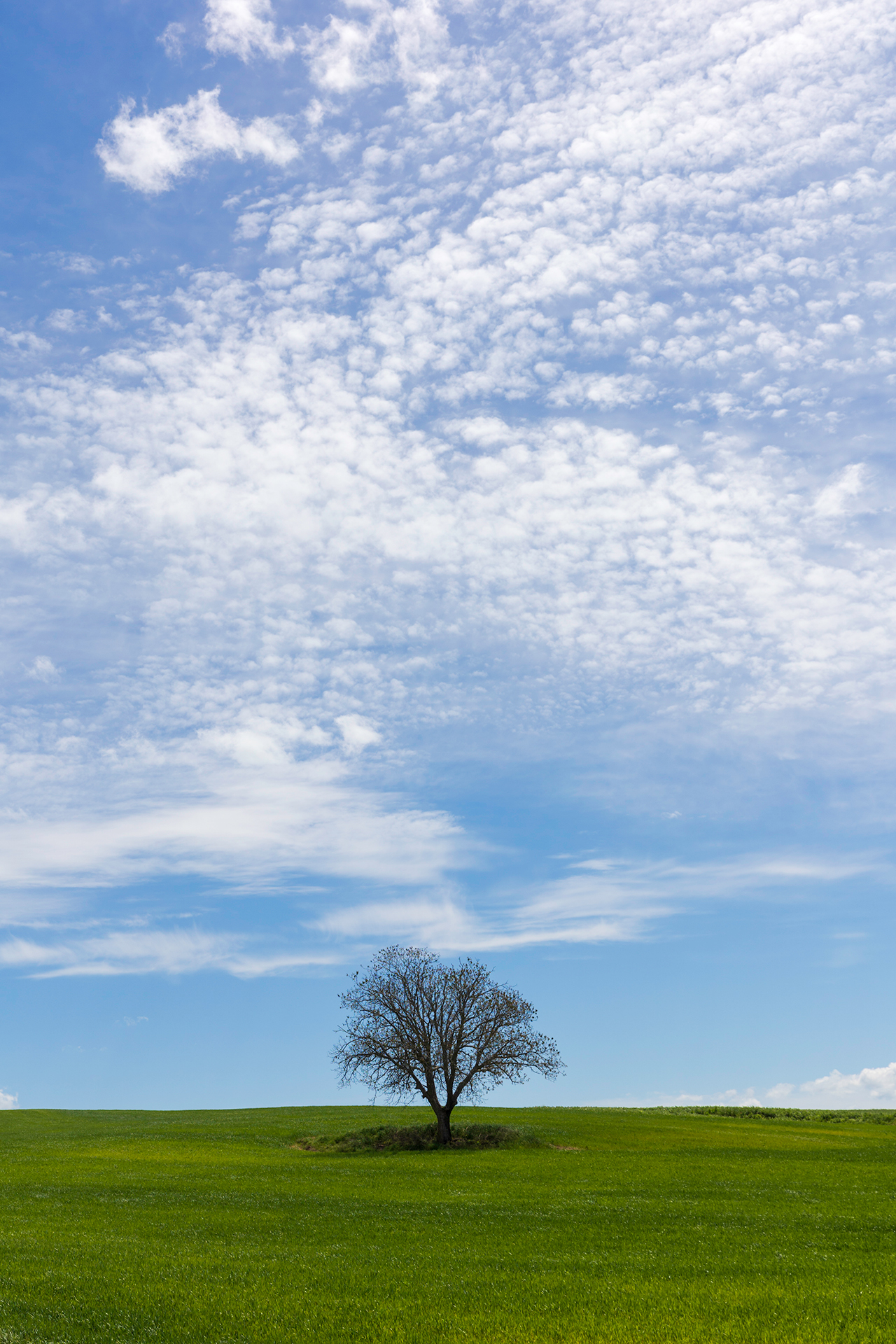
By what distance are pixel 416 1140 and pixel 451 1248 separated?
41701 mm

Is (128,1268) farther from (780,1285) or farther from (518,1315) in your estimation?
(780,1285)

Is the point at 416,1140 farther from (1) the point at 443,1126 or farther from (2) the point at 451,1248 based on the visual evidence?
(2) the point at 451,1248

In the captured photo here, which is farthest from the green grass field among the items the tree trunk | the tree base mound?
the tree trunk

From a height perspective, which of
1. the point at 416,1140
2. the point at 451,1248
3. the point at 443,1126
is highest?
the point at 451,1248

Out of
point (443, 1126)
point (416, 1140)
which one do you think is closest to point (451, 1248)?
point (443, 1126)

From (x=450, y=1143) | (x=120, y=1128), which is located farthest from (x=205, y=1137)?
(x=450, y=1143)

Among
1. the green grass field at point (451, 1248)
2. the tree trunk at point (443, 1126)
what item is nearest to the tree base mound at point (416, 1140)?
the tree trunk at point (443, 1126)

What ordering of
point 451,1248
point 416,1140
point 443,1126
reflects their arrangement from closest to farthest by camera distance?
1. point 451,1248
2. point 416,1140
3. point 443,1126

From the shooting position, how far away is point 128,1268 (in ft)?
65.3

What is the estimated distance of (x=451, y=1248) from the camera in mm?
22797

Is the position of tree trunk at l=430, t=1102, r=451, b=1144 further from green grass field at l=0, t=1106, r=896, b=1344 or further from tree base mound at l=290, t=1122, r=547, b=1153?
green grass field at l=0, t=1106, r=896, b=1344

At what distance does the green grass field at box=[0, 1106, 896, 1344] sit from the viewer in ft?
49.1

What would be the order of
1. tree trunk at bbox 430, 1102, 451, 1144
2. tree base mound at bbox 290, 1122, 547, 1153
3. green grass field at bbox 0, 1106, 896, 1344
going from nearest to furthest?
green grass field at bbox 0, 1106, 896, 1344
tree base mound at bbox 290, 1122, 547, 1153
tree trunk at bbox 430, 1102, 451, 1144

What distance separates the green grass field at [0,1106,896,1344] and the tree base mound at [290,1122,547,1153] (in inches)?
263
